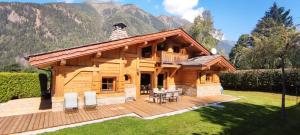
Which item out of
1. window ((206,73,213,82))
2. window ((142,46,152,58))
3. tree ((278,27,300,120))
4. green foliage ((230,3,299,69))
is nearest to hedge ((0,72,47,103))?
window ((142,46,152,58))

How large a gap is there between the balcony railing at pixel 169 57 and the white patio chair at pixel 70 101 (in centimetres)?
827

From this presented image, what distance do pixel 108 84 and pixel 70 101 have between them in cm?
353

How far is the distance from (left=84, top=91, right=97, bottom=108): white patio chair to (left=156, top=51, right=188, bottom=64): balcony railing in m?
7.14

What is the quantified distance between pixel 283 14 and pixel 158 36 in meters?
62.1

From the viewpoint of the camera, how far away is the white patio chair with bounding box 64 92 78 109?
1144cm

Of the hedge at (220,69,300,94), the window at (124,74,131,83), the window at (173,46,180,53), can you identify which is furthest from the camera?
the hedge at (220,69,300,94)

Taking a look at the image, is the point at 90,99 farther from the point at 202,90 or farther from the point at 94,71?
the point at 202,90

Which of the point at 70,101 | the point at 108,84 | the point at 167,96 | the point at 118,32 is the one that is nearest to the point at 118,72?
the point at 108,84

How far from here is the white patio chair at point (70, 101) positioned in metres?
11.4

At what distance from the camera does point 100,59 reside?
1393 centimetres

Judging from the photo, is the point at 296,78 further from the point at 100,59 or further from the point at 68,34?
the point at 68,34

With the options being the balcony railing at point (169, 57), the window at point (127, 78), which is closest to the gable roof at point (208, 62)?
the balcony railing at point (169, 57)

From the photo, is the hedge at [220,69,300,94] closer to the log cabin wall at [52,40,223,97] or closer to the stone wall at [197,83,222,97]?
the stone wall at [197,83,222,97]

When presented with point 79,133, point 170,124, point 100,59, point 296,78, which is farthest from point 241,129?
point 296,78
